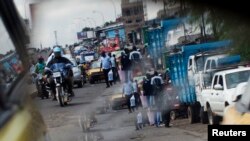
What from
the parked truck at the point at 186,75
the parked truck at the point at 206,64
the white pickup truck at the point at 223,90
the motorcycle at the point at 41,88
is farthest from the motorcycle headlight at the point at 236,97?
the motorcycle at the point at 41,88

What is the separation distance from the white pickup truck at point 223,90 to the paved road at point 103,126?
0.12m

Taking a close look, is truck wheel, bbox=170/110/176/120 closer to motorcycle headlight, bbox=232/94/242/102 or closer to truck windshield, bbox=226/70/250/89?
truck windshield, bbox=226/70/250/89

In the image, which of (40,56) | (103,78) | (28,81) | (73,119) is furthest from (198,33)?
(28,81)

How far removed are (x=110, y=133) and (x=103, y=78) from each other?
0.27 meters

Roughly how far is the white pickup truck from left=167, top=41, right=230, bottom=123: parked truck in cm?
8

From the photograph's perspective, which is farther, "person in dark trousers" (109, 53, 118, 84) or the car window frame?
"person in dark trousers" (109, 53, 118, 84)

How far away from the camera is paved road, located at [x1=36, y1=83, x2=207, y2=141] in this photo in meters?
1.94

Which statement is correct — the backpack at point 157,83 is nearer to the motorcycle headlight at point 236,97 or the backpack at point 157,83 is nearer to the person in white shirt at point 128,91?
the person in white shirt at point 128,91

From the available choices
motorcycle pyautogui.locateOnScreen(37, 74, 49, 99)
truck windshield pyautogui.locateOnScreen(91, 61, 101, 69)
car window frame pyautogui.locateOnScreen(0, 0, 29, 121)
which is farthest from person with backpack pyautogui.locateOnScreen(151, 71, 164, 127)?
car window frame pyautogui.locateOnScreen(0, 0, 29, 121)

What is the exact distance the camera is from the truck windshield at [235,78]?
6.08 ft

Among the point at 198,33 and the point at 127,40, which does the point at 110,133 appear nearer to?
the point at 127,40

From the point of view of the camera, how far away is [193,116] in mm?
2410

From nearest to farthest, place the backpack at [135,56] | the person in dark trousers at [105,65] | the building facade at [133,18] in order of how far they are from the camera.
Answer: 1. the building facade at [133,18]
2. the person in dark trousers at [105,65]
3. the backpack at [135,56]

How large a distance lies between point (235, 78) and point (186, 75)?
60cm
